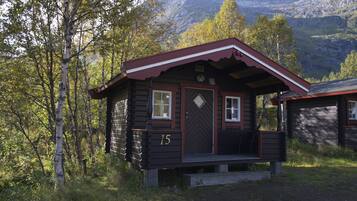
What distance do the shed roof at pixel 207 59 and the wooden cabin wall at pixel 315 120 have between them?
645cm

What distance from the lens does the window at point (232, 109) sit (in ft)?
35.3

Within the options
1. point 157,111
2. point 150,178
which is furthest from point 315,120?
point 150,178

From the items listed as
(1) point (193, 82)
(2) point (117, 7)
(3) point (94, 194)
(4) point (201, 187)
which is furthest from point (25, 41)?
(4) point (201, 187)

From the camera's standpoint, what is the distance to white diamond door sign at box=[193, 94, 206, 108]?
10156mm

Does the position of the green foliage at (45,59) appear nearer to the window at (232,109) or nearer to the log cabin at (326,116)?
the window at (232,109)

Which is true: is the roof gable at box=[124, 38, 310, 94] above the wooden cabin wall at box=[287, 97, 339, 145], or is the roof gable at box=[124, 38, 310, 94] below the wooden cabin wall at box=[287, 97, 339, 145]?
above

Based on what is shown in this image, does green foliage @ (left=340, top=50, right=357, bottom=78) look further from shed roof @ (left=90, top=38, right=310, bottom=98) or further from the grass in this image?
shed roof @ (left=90, top=38, right=310, bottom=98)

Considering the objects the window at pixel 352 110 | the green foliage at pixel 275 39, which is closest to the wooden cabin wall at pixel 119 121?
the window at pixel 352 110

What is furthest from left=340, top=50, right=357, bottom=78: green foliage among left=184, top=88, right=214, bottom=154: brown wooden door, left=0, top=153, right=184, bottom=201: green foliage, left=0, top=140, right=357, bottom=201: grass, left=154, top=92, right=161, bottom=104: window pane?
left=0, top=153, right=184, bottom=201: green foliage

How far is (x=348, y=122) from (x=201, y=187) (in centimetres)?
942

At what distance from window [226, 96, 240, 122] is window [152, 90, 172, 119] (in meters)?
2.03

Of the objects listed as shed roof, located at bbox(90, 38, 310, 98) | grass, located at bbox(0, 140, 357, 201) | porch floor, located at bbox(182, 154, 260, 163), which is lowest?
grass, located at bbox(0, 140, 357, 201)

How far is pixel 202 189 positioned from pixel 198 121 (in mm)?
2550

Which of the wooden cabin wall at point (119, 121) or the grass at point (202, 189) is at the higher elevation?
the wooden cabin wall at point (119, 121)
